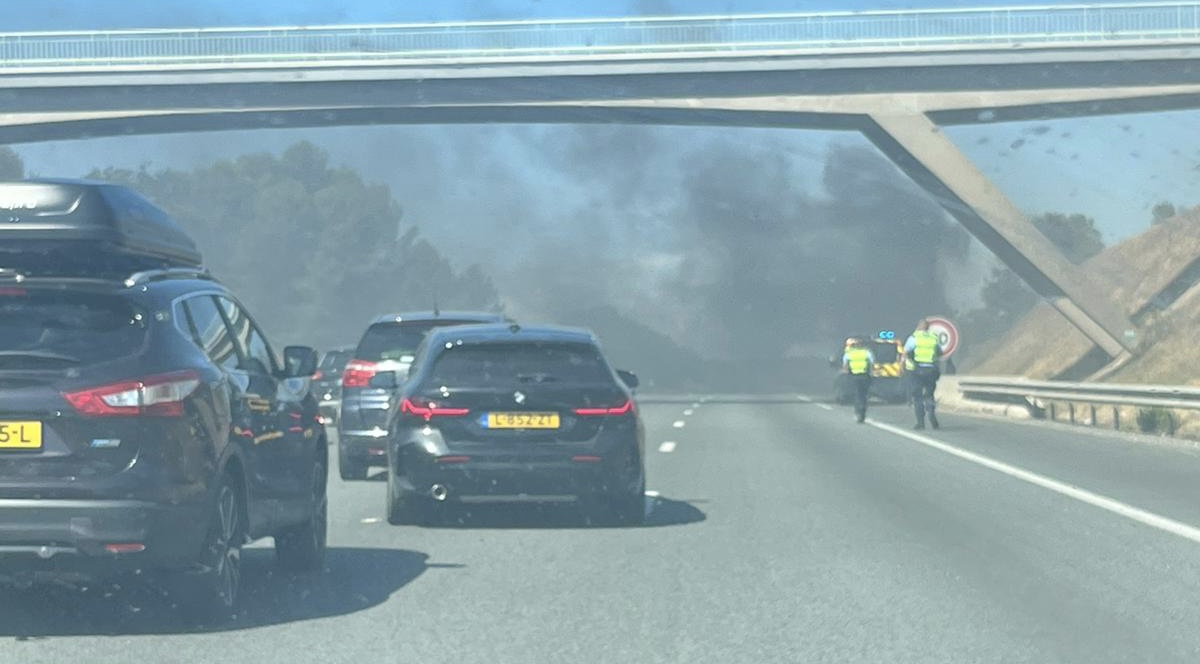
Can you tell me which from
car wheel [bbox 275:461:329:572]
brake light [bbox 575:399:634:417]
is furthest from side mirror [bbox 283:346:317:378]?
brake light [bbox 575:399:634:417]

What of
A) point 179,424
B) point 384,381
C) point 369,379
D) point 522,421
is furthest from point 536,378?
point 179,424

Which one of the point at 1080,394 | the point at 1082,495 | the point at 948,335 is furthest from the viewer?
the point at 948,335

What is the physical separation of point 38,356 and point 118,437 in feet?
1.61

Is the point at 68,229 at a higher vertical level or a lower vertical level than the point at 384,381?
higher

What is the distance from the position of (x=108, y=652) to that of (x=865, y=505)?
7.61 m

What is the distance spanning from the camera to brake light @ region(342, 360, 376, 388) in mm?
16109

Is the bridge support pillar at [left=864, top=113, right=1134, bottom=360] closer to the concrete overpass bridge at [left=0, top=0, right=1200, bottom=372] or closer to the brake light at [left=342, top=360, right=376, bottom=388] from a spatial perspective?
the concrete overpass bridge at [left=0, top=0, right=1200, bottom=372]

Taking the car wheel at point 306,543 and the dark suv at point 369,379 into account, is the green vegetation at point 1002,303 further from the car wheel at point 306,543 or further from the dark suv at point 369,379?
the car wheel at point 306,543

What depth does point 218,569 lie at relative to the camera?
7.76m

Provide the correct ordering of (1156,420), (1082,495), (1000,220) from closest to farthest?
(1082,495)
(1156,420)
(1000,220)

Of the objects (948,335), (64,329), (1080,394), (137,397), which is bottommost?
(1080,394)

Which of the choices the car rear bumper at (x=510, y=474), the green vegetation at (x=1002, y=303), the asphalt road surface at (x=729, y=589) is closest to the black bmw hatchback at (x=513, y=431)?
the car rear bumper at (x=510, y=474)

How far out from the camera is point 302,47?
43.4m

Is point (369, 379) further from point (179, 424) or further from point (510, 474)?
point (179, 424)
